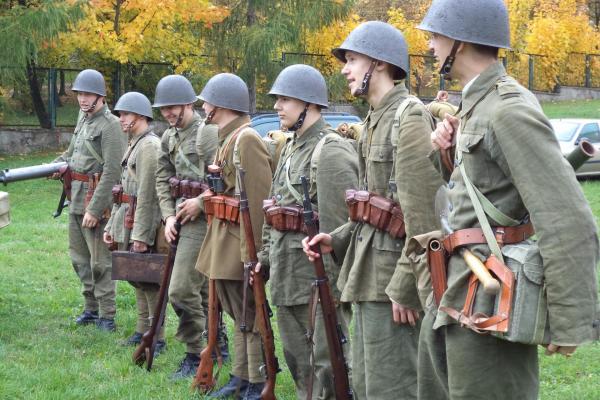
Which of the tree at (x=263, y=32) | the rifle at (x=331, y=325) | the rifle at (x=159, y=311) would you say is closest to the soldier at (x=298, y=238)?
the rifle at (x=331, y=325)

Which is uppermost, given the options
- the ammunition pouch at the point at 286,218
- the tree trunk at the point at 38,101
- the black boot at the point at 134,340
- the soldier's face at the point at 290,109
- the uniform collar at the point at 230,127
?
the soldier's face at the point at 290,109

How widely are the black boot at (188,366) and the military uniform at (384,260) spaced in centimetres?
280

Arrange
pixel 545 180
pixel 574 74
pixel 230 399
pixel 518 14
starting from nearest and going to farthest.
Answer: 1. pixel 545 180
2. pixel 230 399
3. pixel 518 14
4. pixel 574 74

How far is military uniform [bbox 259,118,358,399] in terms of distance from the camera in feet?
18.5

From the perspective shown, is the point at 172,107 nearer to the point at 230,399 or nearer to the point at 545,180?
the point at 230,399

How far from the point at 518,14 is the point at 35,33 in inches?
852

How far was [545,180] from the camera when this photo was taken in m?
3.36

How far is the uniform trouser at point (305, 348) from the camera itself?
5.95 m

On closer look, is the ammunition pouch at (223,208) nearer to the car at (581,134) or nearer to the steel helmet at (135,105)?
the steel helmet at (135,105)

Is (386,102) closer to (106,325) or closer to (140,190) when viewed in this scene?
(140,190)

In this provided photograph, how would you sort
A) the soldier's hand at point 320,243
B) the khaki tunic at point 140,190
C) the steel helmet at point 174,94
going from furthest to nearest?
1. the khaki tunic at point 140,190
2. the steel helmet at point 174,94
3. the soldier's hand at point 320,243

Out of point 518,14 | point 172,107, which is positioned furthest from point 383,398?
point 518,14

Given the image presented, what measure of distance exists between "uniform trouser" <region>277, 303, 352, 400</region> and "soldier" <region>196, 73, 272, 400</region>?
598mm

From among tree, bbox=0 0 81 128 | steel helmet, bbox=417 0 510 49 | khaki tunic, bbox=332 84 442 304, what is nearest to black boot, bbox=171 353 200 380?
khaki tunic, bbox=332 84 442 304
